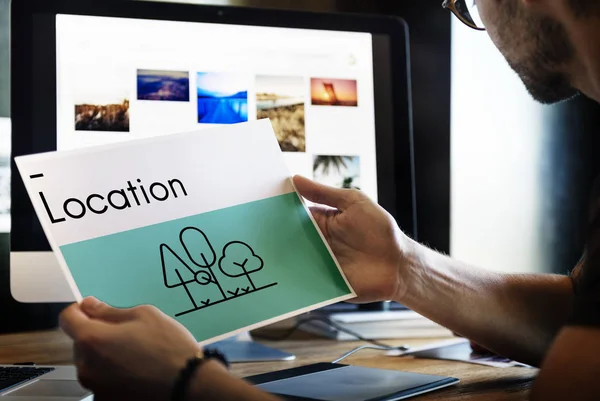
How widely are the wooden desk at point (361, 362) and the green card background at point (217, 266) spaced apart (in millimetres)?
157

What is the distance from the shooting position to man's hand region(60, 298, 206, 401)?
1.81ft

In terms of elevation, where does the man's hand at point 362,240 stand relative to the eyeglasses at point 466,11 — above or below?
below

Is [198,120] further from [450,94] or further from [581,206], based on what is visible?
[581,206]

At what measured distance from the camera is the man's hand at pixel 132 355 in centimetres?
55

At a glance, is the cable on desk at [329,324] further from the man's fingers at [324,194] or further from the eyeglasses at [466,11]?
the eyeglasses at [466,11]

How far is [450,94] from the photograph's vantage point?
1.47 m

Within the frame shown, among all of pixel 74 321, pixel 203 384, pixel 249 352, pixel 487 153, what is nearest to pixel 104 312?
pixel 74 321

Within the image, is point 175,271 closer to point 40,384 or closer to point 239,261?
point 239,261

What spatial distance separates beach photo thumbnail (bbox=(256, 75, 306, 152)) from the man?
0.60ft

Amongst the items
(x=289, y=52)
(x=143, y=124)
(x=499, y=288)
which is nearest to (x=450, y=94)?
(x=289, y=52)

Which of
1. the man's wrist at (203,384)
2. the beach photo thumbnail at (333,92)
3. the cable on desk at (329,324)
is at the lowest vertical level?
the cable on desk at (329,324)

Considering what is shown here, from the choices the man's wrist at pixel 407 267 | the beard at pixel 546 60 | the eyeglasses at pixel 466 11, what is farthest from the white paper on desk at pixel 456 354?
the eyeglasses at pixel 466 11

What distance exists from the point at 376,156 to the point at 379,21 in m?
0.23

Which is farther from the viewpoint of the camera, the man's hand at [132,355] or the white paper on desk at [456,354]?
the white paper on desk at [456,354]
